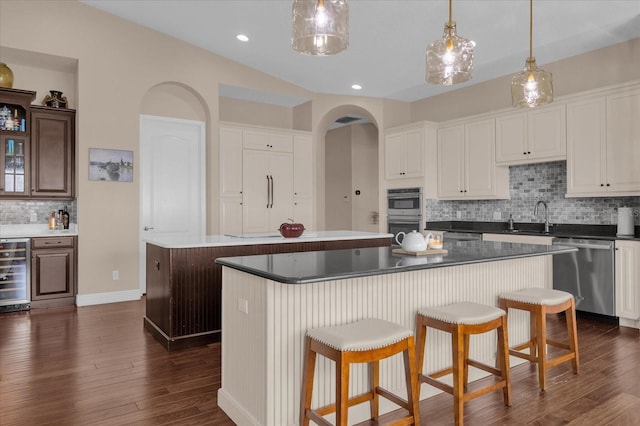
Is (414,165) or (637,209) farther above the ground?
(414,165)

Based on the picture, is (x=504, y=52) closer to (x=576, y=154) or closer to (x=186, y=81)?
(x=576, y=154)

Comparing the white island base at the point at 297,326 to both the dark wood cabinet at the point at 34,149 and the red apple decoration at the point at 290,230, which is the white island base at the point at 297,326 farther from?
the dark wood cabinet at the point at 34,149

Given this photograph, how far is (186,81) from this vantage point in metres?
5.95

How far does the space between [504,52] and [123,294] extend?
5.57 metres

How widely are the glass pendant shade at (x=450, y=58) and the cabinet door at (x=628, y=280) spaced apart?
2.83 metres

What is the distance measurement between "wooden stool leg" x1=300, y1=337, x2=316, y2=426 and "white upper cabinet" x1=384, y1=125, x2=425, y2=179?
185 inches

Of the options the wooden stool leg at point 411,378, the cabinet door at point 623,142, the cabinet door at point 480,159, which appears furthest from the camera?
the cabinet door at point 480,159

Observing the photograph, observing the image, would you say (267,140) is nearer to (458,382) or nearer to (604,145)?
(604,145)

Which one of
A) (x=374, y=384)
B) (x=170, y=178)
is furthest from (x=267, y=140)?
(x=374, y=384)

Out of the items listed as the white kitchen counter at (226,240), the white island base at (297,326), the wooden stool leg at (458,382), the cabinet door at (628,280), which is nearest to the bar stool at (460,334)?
the wooden stool leg at (458,382)

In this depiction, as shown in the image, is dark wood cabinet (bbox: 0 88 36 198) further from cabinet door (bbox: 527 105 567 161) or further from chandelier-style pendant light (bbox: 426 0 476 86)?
cabinet door (bbox: 527 105 567 161)

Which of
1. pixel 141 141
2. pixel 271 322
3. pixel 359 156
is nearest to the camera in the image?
pixel 271 322

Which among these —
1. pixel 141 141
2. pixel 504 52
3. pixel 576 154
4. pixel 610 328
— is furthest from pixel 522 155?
pixel 141 141

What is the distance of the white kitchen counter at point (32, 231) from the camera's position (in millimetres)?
4977
